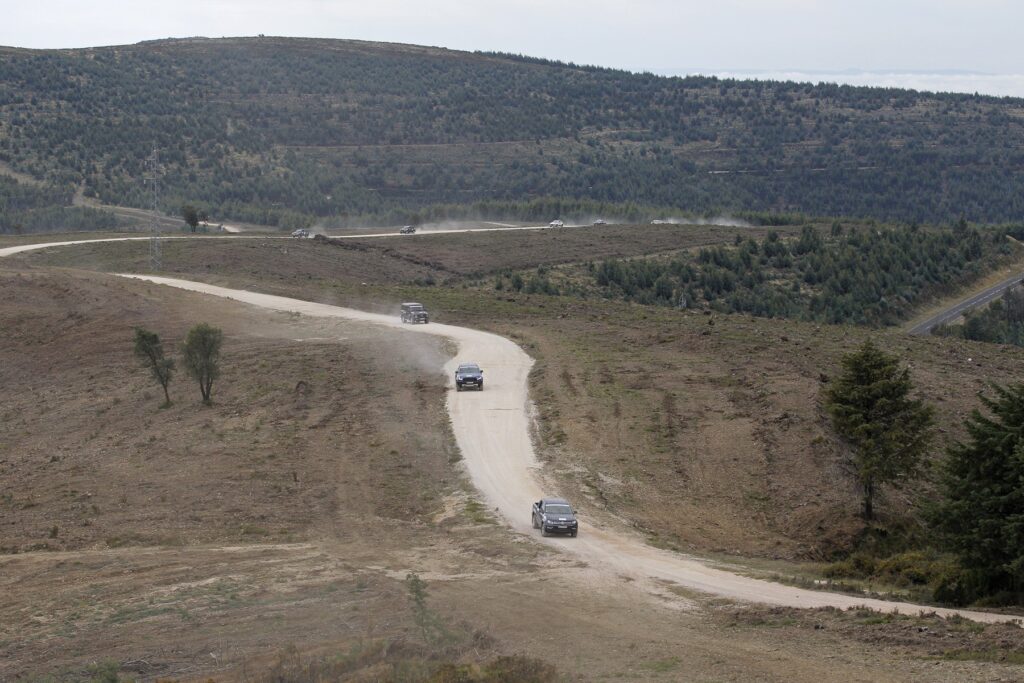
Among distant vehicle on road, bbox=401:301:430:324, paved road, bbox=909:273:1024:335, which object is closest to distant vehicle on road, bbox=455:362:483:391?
distant vehicle on road, bbox=401:301:430:324

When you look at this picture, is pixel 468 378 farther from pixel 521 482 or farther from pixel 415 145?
pixel 415 145

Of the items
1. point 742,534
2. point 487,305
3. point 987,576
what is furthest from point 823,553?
point 487,305

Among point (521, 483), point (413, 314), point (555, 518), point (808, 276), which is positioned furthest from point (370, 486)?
point (808, 276)

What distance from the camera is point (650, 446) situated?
139 feet

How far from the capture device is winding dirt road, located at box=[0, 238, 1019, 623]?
27172 millimetres

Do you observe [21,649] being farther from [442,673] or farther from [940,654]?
[940,654]

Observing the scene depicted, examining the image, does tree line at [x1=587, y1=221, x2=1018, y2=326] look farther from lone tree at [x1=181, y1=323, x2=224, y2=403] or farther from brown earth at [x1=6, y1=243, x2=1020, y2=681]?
lone tree at [x1=181, y1=323, x2=224, y2=403]

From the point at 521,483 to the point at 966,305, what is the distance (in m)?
68.6

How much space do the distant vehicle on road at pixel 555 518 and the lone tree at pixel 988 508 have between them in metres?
8.85

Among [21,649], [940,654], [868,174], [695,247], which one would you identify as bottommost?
[21,649]

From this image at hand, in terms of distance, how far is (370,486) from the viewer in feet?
125

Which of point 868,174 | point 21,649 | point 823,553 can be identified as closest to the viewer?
point 21,649

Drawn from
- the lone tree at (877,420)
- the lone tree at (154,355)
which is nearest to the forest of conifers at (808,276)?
the lone tree at (154,355)

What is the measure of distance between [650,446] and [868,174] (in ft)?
467
